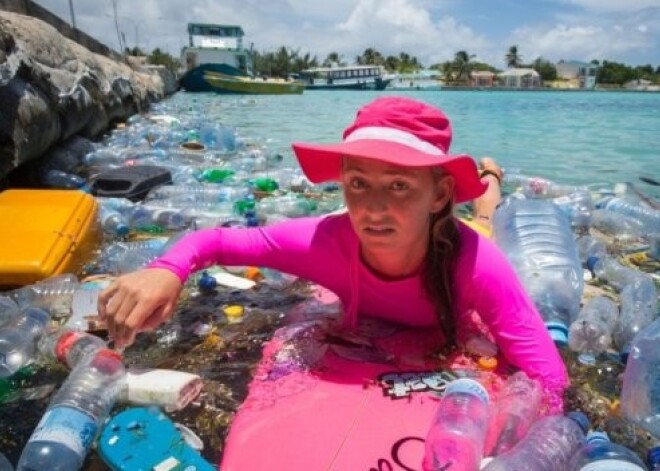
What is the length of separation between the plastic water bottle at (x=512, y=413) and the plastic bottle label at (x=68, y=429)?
1.24 meters

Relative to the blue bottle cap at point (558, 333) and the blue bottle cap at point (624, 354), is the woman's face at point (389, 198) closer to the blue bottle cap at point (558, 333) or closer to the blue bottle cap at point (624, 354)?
the blue bottle cap at point (558, 333)

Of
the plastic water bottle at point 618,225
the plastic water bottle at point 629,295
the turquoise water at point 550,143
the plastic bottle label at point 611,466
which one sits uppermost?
the plastic bottle label at point 611,466

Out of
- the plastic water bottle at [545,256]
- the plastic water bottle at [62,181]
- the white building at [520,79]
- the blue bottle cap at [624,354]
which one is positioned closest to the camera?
the blue bottle cap at [624,354]

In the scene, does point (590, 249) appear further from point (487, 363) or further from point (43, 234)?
point (43, 234)

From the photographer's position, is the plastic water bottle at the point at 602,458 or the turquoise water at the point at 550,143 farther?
the turquoise water at the point at 550,143

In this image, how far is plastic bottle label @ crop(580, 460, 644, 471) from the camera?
1434 millimetres

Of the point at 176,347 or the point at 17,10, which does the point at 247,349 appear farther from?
the point at 17,10

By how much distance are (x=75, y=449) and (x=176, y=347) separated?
91 centimetres

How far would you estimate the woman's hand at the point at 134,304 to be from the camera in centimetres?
174

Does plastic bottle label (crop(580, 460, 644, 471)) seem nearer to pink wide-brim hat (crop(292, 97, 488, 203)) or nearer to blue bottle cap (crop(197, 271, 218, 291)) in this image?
pink wide-brim hat (crop(292, 97, 488, 203))

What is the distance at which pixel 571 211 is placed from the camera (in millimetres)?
5055

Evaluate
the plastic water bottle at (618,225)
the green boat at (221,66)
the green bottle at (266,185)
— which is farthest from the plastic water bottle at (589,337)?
the green boat at (221,66)

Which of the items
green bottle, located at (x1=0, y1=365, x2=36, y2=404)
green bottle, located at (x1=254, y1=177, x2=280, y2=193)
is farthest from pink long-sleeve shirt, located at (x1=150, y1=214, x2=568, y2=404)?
green bottle, located at (x1=254, y1=177, x2=280, y2=193)

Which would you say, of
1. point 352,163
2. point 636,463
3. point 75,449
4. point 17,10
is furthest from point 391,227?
point 17,10
